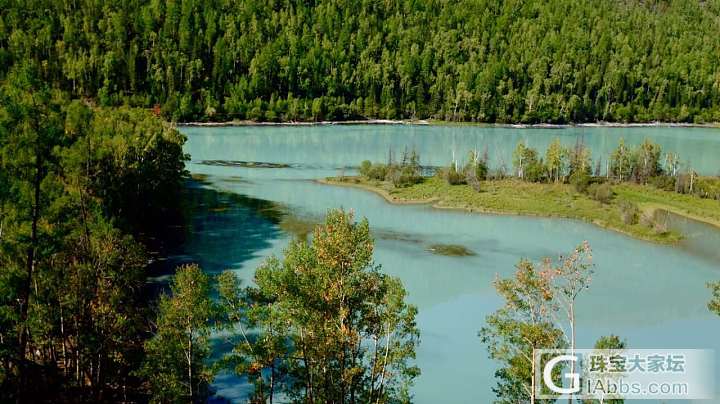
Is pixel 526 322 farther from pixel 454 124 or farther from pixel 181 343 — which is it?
pixel 454 124

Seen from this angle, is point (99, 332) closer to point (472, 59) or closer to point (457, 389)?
point (457, 389)

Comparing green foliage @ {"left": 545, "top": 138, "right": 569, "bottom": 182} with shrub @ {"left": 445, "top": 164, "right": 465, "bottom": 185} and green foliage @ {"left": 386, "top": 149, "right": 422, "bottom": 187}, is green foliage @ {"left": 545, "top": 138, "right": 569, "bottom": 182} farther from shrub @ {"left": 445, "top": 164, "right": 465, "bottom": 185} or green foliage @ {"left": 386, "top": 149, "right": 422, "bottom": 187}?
green foliage @ {"left": 386, "top": 149, "right": 422, "bottom": 187}

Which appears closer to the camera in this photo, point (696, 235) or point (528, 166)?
point (696, 235)

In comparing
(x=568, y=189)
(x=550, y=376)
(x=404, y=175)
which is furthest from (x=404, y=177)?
(x=550, y=376)

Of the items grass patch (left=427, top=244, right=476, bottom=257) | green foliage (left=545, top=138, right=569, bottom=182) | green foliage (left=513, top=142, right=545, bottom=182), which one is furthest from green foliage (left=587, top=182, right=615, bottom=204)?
grass patch (left=427, top=244, right=476, bottom=257)

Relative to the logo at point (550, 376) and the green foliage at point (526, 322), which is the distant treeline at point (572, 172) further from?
the logo at point (550, 376)

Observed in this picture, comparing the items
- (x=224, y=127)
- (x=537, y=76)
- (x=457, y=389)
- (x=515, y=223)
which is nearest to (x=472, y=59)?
(x=537, y=76)
